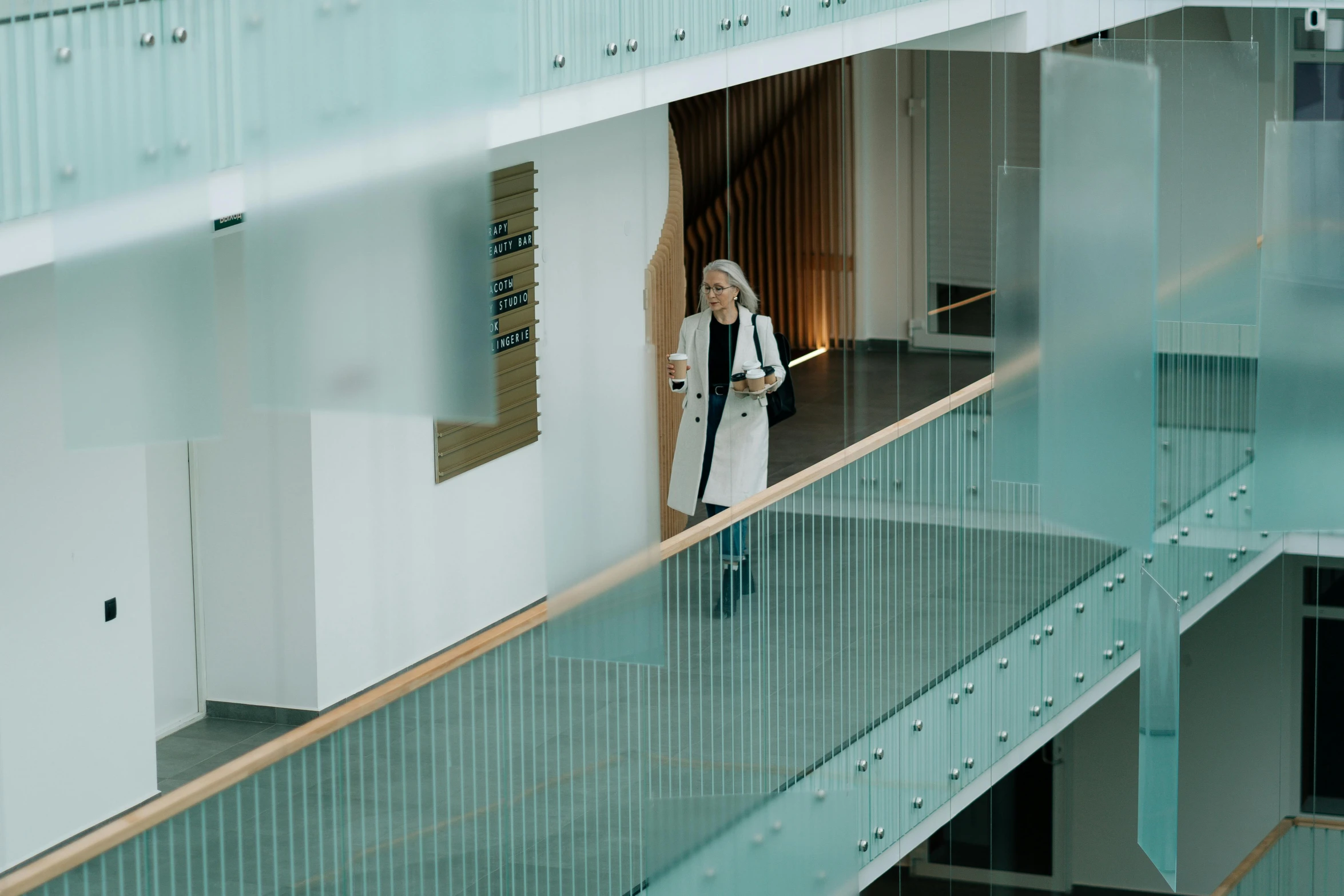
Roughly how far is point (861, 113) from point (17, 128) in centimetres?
916

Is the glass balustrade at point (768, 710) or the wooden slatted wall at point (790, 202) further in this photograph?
the wooden slatted wall at point (790, 202)

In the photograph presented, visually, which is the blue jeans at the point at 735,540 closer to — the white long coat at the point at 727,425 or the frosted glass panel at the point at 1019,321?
the white long coat at the point at 727,425

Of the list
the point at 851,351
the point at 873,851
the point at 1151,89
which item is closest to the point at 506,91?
the point at 1151,89

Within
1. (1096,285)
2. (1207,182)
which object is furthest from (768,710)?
(1207,182)

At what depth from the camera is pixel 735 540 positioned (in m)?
7.30

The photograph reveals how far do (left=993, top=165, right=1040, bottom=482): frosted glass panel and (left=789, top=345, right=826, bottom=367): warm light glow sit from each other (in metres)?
5.73

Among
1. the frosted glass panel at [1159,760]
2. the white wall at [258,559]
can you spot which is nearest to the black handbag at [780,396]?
the white wall at [258,559]

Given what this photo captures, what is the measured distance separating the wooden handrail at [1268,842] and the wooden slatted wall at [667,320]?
6047 mm

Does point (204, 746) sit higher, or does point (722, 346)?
point (722, 346)

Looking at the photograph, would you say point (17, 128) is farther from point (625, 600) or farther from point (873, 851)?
point (873, 851)

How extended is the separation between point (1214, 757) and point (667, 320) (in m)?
7.12

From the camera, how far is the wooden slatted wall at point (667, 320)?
9219 millimetres

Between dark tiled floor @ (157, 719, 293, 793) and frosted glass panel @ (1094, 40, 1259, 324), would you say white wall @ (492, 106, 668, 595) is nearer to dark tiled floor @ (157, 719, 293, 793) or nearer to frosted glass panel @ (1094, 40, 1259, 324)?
dark tiled floor @ (157, 719, 293, 793)

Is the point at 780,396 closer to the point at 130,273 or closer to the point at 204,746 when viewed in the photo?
the point at 204,746
